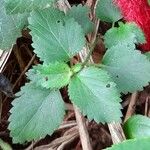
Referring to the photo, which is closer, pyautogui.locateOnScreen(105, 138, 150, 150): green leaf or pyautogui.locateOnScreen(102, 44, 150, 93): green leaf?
pyautogui.locateOnScreen(105, 138, 150, 150): green leaf

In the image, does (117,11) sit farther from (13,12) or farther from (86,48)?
(13,12)

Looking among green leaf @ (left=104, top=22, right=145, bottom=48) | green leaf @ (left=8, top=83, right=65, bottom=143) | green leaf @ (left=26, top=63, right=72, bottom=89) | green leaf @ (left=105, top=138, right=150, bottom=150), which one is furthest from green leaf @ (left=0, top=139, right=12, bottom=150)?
green leaf @ (left=105, top=138, right=150, bottom=150)

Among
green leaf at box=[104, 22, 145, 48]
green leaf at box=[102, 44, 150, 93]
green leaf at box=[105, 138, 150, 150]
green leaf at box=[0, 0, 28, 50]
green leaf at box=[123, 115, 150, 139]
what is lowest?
green leaf at box=[123, 115, 150, 139]

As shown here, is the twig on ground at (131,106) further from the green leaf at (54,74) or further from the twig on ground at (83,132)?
the green leaf at (54,74)

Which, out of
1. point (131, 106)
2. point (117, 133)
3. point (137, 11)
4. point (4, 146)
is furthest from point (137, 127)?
point (4, 146)

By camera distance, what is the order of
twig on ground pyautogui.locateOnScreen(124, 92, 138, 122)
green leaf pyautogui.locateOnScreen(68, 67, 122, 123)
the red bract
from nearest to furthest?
green leaf pyautogui.locateOnScreen(68, 67, 122, 123) → the red bract → twig on ground pyautogui.locateOnScreen(124, 92, 138, 122)

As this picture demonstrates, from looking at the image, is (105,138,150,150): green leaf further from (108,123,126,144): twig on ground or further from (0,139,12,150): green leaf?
(0,139,12,150): green leaf

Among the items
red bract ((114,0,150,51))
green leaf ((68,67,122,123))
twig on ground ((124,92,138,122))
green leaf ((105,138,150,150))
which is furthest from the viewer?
twig on ground ((124,92,138,122))

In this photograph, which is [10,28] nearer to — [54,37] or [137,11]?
[54,37]
